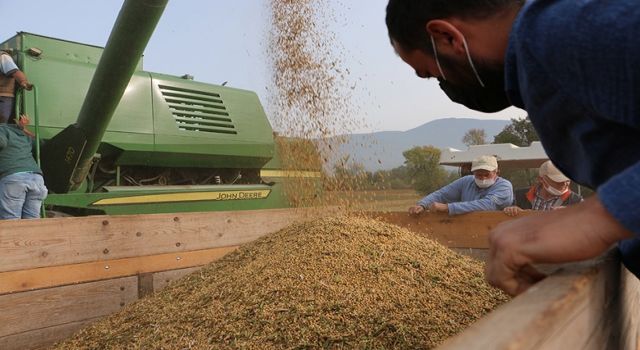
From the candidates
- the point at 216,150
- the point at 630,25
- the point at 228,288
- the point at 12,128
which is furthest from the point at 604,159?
the point at 216,150

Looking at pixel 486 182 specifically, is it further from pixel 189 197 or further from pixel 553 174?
pixel 189 197

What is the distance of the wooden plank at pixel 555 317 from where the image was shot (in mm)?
531

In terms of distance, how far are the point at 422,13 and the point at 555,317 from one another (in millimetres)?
536

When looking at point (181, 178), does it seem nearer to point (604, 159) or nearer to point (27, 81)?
point (27, 81)

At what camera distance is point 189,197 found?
4758 millimetres

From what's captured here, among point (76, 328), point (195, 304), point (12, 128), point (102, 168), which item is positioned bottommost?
point (76, 328)

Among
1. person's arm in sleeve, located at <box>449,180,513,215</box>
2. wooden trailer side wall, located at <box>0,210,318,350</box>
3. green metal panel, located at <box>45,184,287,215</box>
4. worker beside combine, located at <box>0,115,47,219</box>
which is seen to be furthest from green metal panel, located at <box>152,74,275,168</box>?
person's arm in sleeve, located at <box>449,180,513,215</box>

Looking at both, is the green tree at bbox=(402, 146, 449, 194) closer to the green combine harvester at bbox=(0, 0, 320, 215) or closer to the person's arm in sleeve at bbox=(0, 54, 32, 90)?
the green combine harvester at bbox=(0, 0, 320, 215)

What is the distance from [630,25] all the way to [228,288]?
204 cm

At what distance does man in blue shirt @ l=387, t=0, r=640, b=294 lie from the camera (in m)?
0.63

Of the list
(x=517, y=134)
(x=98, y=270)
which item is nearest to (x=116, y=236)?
(x=98, y=270)

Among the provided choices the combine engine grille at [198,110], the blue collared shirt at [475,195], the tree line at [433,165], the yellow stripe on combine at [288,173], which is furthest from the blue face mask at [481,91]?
the tree line at [433,165]

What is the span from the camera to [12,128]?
372 cm

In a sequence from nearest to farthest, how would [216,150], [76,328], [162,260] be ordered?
[76,328], [162,260], [216,150]
